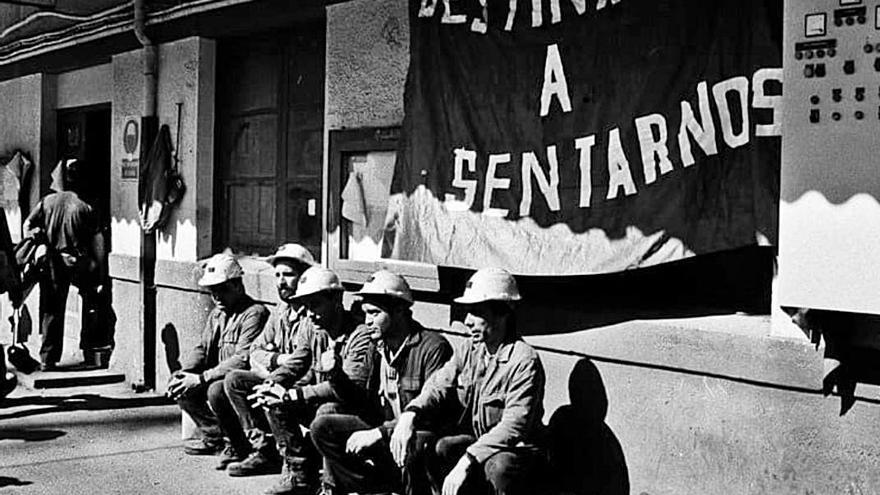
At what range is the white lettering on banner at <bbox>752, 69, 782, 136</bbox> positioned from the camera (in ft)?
15.6

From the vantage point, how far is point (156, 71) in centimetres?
995

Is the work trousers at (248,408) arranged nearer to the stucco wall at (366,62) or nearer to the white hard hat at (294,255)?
the white hard hat at (294,255)

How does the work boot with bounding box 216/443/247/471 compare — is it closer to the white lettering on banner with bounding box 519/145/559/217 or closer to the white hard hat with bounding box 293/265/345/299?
the white hard hat with bounding box 293/265/345/299

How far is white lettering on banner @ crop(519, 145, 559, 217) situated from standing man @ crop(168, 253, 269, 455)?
236 centimetres

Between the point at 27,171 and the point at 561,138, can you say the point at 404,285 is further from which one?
the point at 27,171

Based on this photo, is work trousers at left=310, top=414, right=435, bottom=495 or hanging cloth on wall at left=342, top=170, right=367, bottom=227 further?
hanging cloth on wall at left=342, top=170, right=367, bottom=227

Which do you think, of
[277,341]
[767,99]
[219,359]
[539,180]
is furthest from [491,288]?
[219,359]

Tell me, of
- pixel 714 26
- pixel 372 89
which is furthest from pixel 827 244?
pixel 372 89

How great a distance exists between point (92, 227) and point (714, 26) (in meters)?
7.68

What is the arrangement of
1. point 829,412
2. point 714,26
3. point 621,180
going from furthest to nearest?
point 621,180 < point 714,26 < point 829,412

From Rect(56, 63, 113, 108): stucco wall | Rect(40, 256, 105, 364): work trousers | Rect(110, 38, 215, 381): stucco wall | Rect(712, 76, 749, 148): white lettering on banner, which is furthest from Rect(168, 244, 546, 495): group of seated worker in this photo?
Rect(56, 63, 113, 108): stucco wall

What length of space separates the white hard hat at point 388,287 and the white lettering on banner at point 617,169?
4.06 feet

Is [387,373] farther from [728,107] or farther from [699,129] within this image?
[728,107]

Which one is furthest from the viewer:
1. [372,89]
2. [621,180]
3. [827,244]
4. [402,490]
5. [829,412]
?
[372,89]
